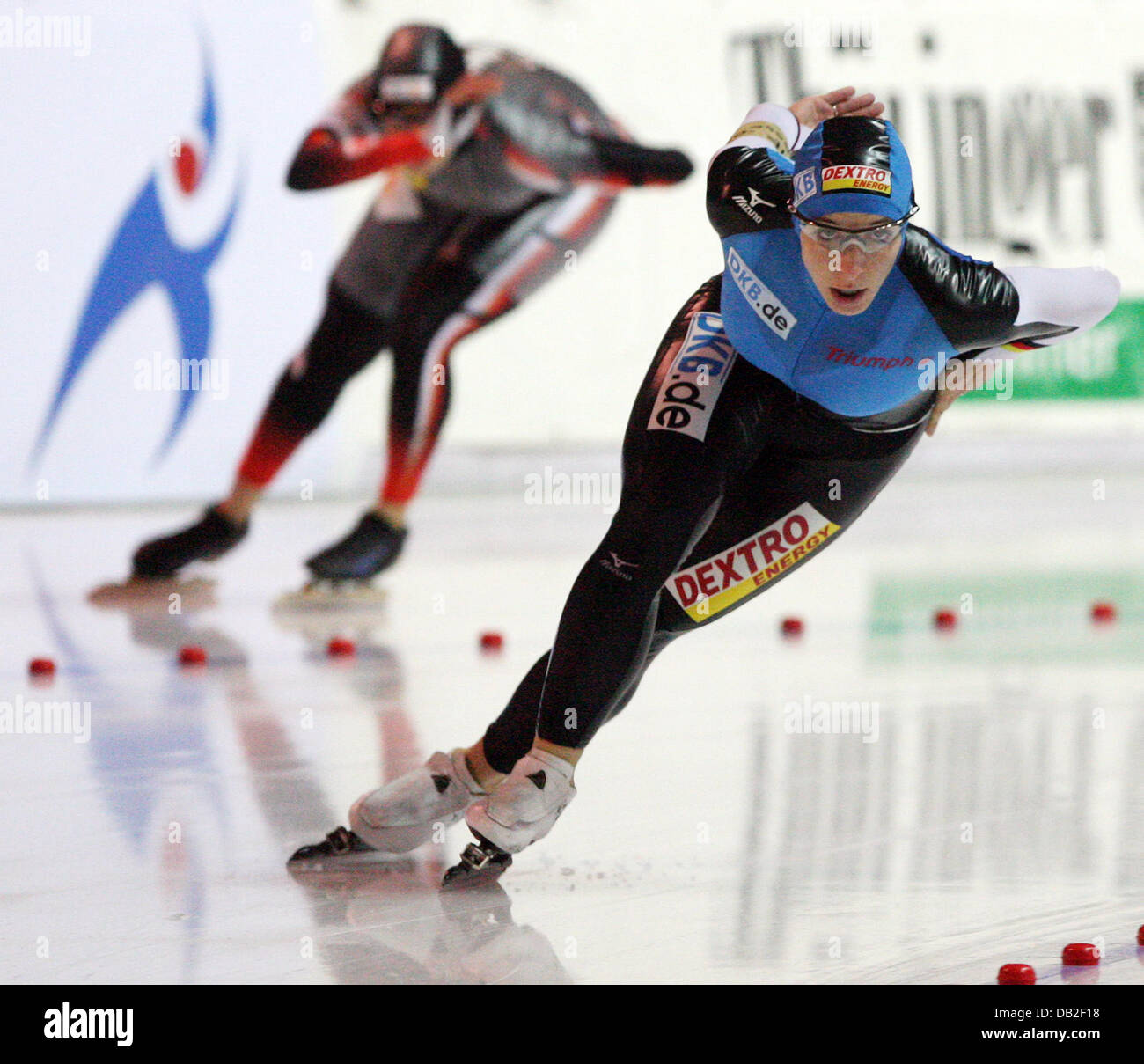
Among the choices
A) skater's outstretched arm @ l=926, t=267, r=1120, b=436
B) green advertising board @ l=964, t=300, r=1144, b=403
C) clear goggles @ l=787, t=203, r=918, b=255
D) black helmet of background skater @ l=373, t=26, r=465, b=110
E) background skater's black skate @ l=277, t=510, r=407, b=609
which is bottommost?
background skater's black skate @ l=277, t=510, r=407, b=609

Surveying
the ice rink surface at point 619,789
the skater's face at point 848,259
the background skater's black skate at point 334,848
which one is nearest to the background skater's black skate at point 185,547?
the ice rink surface at point 619,789

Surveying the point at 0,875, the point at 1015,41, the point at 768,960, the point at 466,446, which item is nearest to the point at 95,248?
the point at 466,446

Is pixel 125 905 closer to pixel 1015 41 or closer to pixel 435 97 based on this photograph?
pixel 435 97

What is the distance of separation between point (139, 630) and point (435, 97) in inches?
99.1

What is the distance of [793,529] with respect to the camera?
3164mm

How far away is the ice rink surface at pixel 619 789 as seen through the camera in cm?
268

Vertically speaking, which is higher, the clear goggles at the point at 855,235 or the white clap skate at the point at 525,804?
the clear goggles at the point at 855,235

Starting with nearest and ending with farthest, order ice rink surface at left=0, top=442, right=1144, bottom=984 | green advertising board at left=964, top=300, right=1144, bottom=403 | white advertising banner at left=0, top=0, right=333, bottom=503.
→ 1. ice rink surface at left=0, top=442, right=1144, bottom=984
2. white advertising banner at left=0, top=0, right=333, bottom=503
3. green advertising board at left=964, top=300, right=1144, bottom=403

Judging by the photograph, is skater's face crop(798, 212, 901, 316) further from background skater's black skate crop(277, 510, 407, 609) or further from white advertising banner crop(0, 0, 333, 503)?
white advertising banner crop(0, 0, 333, 503)

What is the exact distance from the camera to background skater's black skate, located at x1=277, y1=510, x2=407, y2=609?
262 inches

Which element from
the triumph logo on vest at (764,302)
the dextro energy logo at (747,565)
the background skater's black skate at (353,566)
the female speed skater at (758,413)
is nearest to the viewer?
the female speed skater at (758,413)

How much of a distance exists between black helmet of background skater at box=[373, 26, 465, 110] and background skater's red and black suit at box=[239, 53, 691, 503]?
0.21 ft

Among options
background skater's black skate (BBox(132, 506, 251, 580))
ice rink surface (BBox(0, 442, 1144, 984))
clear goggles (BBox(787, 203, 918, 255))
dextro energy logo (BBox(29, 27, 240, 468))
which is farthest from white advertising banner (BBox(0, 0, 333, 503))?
clear goggles (BBox(787, 203, 918, 255))

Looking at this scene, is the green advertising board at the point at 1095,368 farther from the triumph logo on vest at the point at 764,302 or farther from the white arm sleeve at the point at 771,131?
the triumph logo on vest at the point at 764,302
